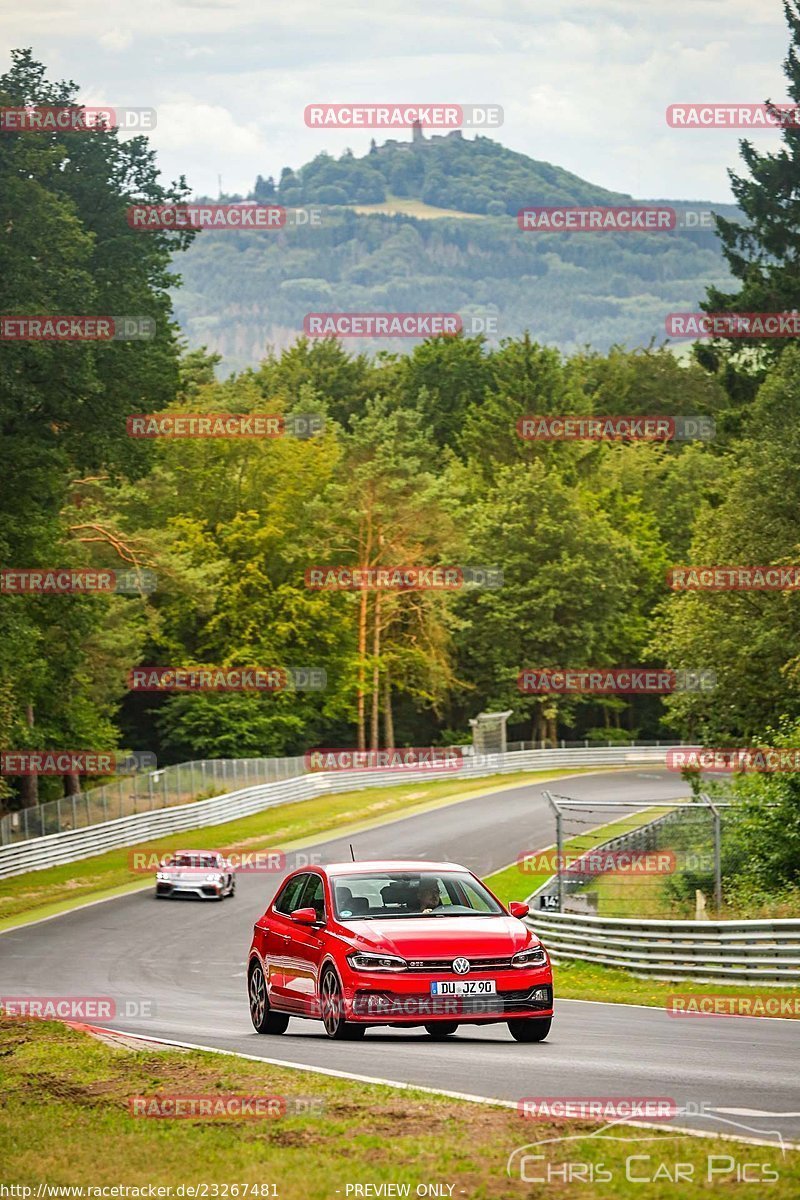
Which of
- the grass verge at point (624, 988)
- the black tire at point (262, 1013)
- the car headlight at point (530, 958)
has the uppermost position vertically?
the car headlight at point (530, 958)

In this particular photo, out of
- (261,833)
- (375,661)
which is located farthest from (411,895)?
(375,661)

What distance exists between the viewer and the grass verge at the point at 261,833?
43.3 metres

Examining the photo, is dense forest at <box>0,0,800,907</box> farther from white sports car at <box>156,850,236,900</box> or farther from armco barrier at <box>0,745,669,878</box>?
white sports car at <box>156,850,236,900</box>

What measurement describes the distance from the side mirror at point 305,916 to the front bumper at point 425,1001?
1.00 meters

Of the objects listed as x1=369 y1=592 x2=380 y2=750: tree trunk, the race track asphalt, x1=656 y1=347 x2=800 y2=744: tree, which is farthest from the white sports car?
x1=369 y1=592 x2=380 y2=750: tree trunk

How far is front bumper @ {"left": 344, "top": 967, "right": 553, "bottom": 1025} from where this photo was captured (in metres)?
13.0

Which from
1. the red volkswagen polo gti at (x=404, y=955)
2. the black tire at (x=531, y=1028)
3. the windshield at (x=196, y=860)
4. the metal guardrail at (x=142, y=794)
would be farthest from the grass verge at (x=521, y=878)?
the black tire at (x=531, y=1028)

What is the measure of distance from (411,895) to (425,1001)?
4.16 ft

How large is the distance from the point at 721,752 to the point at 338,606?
38.2 meters

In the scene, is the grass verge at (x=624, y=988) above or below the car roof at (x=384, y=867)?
below

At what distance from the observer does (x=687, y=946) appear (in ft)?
73.0

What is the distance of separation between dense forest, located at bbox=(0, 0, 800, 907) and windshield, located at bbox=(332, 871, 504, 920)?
18.5 meters

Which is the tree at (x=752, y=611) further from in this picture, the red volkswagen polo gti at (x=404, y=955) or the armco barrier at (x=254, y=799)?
the red volkswagen polo gti at (x=404, y=955)

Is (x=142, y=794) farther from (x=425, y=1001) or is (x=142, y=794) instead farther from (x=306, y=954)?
(x=425, y=1001)
